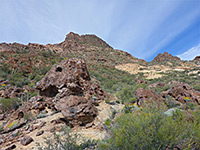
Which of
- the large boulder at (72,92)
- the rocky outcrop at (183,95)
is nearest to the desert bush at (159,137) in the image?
the large boulder at (72,92)

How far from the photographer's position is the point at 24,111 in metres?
5.16

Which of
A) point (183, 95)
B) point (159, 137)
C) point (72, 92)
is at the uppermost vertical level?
point (72, 92)

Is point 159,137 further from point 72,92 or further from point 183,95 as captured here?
point 183,95

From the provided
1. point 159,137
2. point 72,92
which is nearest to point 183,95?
point 159,137

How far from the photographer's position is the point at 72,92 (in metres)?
6.19

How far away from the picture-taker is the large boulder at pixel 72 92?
14.6 ft

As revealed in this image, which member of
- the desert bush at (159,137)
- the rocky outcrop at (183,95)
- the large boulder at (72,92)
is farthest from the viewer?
the rocky outcrop at (183,95)

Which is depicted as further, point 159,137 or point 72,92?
point 72,92

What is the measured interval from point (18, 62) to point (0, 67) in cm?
225

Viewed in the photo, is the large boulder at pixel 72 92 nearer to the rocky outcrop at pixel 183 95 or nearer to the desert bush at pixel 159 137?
the desert bush at pixel 159 137

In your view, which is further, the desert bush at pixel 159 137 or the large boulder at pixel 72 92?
the large boulder at pixel 72 92

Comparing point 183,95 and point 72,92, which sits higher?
point 72,92

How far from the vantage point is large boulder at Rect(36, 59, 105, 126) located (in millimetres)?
4449

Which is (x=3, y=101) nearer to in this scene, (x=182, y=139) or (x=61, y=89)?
(x=61, y=89)
